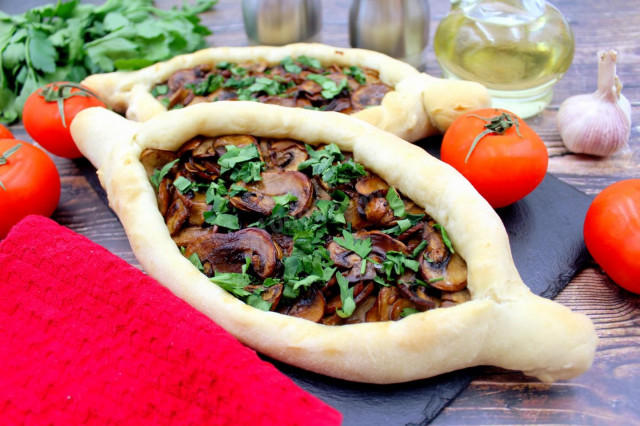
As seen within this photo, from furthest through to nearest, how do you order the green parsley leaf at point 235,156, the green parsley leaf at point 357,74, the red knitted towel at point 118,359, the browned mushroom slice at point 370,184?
the green parsley leaf at point 357,74
the green parsley leaf at point 235,156
the browned mushroom slice at point 370,184
the red knitted towel at point 118,359

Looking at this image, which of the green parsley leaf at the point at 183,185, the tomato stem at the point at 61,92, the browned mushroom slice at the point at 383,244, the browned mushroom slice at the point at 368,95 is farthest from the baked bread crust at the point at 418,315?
the tomato stem at the point at 61,92

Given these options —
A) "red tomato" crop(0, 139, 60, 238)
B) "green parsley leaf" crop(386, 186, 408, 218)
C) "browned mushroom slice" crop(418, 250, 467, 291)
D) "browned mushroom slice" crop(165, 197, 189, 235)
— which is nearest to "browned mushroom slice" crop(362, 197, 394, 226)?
"green parsley leaf" crop(386, 186, 408, 218)

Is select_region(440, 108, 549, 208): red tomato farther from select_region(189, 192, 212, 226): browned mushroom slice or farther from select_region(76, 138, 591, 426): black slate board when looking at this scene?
select_region(189, 192, 212, 226): browned mushroom slice

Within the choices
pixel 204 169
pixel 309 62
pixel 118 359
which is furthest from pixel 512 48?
pixel 118 359

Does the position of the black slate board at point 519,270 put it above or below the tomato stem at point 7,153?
below

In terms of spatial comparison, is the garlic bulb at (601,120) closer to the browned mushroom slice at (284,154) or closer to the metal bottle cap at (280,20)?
the browned mushroom slice at (284,154)

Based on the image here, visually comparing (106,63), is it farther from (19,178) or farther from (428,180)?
(428,180)

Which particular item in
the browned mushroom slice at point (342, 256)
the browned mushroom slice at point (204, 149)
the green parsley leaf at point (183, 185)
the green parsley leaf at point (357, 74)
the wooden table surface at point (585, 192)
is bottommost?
the wooden table surface at point (585, 192)
